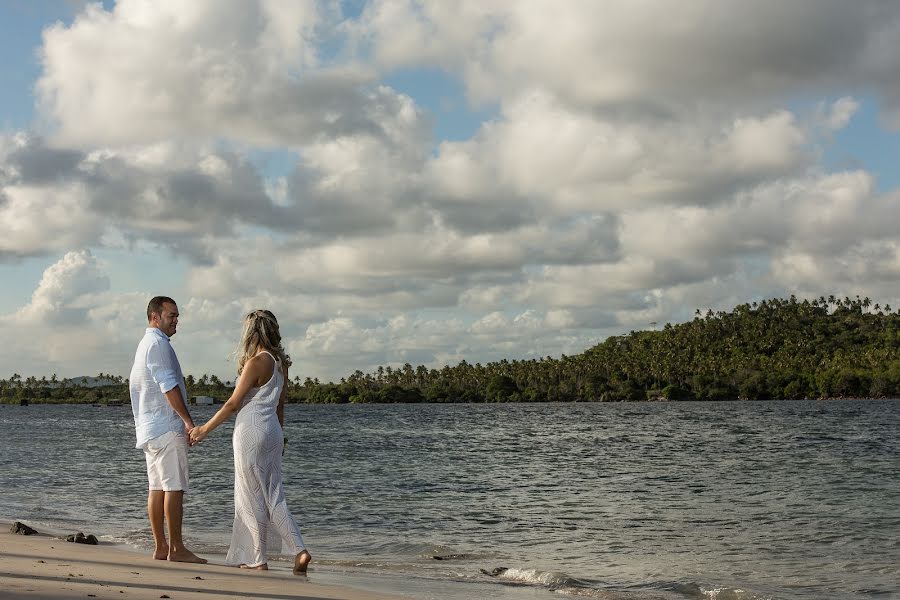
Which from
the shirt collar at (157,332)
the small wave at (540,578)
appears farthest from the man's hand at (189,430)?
the small wave at (540,578)

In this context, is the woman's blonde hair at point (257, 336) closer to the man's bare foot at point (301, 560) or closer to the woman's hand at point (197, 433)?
the woman's hand at point (197, 433)

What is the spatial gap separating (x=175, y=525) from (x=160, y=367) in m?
1.69

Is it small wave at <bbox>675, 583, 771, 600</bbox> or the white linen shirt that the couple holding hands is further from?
small wave at <bbox>675, 583, 771, 600</bbox>

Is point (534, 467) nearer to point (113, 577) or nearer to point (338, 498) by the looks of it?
A: point (338, 498)

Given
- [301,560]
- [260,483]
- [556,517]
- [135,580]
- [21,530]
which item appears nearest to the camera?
[135,580]

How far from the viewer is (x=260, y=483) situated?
909 cm

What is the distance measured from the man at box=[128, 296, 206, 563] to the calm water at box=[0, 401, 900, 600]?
2.56m

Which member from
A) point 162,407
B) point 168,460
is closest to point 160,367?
point 162,407

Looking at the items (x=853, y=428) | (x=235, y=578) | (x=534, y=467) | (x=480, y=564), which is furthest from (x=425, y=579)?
(x=853, y=428)

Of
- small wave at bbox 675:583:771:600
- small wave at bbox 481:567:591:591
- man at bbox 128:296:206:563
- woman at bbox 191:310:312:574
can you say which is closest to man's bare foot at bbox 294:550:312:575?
woman at bbox 191:310:312:574

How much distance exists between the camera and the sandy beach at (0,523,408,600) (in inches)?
296

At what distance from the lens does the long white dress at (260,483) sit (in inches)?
354

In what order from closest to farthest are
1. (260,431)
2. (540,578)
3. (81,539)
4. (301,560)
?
(260,431) < (301,560) < (540,578) < (81,539)

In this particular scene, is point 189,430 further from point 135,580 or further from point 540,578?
A: point 540,578
